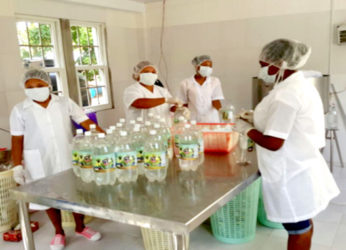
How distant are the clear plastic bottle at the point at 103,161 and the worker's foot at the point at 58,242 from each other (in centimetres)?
111

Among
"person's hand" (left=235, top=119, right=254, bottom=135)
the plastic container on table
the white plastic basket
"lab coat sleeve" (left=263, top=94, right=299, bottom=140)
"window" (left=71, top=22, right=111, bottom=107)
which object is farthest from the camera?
"window" (left=71, top=22, right=111, bottom=107)

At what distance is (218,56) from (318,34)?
1304 millimetres

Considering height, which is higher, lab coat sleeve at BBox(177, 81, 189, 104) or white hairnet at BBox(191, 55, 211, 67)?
white hairnet at BBox(191, 55, 211, 67)

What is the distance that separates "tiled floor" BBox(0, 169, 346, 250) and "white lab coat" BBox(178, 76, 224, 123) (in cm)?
135

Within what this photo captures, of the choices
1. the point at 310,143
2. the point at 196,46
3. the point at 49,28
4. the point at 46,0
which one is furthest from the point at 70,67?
the point at 310,143

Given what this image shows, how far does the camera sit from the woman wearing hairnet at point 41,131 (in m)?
2.25

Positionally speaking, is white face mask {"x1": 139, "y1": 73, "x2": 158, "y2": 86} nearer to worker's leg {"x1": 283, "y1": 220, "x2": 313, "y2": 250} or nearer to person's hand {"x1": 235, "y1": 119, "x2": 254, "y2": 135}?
person's hand {"x1": 235, "y1": 119, "x2": 254, "y2": 135}

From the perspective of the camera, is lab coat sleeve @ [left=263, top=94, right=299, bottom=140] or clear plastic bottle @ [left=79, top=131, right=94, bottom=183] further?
clear plastic bottle @ [left=79, top=131, right=94, bottom=183]

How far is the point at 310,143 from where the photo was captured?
5.20 feet

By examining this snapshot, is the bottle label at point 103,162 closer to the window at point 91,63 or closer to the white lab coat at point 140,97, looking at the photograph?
the white lab coat at point 140,97

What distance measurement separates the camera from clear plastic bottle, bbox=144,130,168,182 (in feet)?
4.95

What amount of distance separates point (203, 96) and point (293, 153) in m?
2.07

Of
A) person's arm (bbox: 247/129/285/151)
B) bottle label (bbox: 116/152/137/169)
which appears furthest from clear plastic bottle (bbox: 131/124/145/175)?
person's arm (bbox: 247/129/285/151)

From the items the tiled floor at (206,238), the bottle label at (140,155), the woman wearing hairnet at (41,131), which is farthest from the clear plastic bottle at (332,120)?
the bottle label at (140,155)
